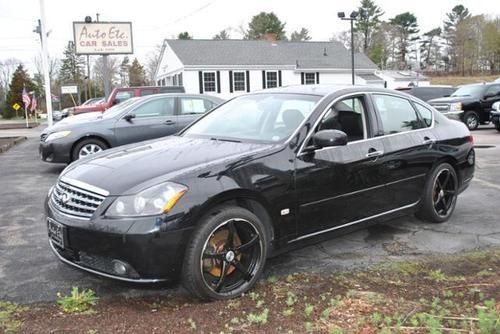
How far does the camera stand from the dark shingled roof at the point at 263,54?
123 ft

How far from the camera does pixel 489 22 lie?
8025 cm

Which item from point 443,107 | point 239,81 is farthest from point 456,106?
point 239,81

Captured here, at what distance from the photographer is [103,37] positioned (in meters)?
23.9

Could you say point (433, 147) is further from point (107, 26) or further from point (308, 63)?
point (308, 63)

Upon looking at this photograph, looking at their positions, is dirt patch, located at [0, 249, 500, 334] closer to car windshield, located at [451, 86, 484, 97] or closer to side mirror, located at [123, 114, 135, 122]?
side mirror, located at [123, 114, 135, 122]

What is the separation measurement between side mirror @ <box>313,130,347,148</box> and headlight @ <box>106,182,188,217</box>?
1265 millimetres

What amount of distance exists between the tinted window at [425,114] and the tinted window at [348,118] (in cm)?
102

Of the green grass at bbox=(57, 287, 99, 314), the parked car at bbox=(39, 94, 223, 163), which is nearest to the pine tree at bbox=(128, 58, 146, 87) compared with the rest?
the parked car at bbox=(39, 94, 223, 163)

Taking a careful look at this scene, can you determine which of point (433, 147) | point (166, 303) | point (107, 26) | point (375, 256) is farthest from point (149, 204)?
point (107, 26)

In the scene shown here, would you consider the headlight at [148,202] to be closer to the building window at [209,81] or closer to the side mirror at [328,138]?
the side mirror at [328,138]

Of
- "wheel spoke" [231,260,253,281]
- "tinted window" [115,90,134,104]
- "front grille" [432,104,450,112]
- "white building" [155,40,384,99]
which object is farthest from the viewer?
"white building" [155,40,384,99]

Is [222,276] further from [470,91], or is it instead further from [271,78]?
[271,78]

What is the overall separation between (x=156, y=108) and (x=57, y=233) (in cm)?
661

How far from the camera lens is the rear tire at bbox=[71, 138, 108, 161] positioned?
9.39m
